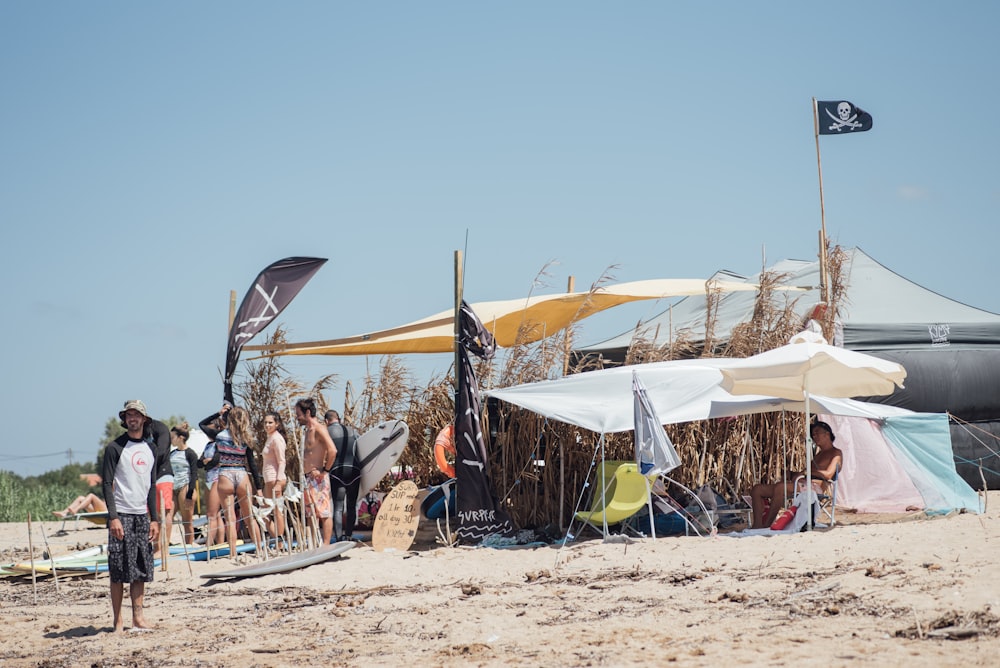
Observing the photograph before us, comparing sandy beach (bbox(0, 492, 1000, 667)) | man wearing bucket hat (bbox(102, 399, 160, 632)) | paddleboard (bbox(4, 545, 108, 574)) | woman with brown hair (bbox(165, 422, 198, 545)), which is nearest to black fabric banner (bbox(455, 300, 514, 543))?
sandy beach (bbox(0, 492, 1000, 667))

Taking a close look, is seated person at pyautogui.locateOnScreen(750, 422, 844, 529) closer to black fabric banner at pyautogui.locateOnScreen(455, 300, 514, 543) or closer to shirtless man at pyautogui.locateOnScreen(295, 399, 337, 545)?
black fabric banner at pyautogui.locateOnScreen(455, 300, 514, 543)

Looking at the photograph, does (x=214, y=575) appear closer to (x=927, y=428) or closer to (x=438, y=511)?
(x=438, y=511)

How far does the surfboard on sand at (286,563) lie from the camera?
8.71m

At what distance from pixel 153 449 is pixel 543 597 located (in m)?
2.66

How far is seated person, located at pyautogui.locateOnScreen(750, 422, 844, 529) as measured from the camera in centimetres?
963

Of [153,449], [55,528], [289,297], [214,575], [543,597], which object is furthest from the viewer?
[55,528]

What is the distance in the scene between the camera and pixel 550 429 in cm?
1024

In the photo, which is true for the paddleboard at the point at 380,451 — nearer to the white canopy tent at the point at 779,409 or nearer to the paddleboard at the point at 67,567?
the white canopy tent at the point at 779,409

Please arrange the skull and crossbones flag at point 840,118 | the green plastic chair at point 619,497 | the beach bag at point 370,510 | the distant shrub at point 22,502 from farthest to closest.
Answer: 1. the distant shrub at point 22,502
2. the skull and crossbones flag at point 840,118
3. the beach bag at point 370,510
4. the green plastic chair at point 619,497

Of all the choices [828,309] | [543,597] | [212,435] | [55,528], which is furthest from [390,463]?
[55,528]

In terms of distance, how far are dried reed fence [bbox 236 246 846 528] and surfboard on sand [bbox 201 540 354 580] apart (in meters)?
1.19

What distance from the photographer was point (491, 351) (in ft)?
33.8

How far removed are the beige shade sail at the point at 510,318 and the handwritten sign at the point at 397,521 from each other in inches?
86.8

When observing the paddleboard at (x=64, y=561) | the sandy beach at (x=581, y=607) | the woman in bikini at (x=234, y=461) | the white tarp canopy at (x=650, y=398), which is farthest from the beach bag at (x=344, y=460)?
the paddleboard at (x=64, y=561)
